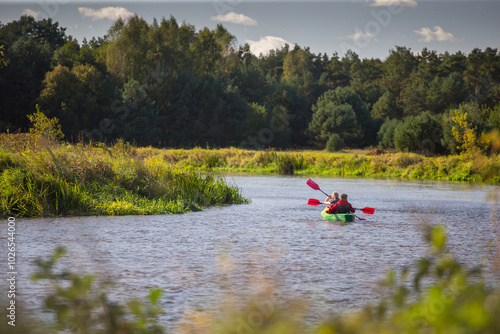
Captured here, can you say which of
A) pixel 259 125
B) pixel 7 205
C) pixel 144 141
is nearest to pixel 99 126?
pixel 144 141

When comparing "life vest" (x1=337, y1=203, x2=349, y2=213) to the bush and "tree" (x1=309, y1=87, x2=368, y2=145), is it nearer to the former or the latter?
the bush

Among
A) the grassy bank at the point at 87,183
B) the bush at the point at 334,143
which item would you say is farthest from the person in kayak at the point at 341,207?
the bush at the point at 334,143

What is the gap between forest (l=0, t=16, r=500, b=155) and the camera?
54375 mm

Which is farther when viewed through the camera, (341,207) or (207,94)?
(207,94)

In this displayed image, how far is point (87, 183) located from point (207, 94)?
54917 mm

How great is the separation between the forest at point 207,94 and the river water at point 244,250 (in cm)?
2987

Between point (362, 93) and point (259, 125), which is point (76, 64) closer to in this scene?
point (259, 125)

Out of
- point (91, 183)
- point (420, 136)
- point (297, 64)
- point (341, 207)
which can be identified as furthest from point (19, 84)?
point (297, 64)

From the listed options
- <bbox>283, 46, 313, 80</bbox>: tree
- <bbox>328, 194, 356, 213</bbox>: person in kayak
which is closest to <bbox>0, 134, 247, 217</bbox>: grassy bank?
<bbox>328, 194, 356, 213</bbox>: person in kayak

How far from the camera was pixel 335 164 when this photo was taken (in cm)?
3991

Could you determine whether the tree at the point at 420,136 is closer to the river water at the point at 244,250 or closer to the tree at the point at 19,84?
the river water at the point at 244,250

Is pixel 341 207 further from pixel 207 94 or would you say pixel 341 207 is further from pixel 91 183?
pixel 207 94

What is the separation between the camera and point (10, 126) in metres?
52.0

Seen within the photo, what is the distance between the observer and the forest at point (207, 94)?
2141 inches
